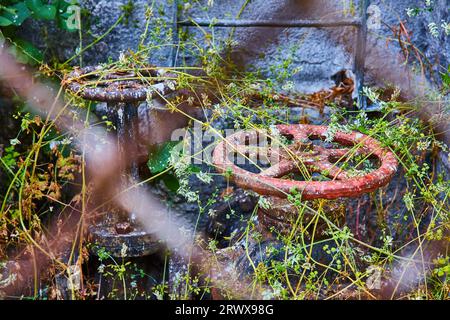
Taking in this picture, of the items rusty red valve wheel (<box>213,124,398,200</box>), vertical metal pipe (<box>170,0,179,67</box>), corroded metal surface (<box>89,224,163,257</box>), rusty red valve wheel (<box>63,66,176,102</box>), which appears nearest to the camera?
rusty red valve wheel (<box>213,124,398,200</box>)

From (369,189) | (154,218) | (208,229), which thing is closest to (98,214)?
(154,218)

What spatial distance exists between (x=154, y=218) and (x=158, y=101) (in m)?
0.58

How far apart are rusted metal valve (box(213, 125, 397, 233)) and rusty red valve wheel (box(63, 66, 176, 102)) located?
388 mm

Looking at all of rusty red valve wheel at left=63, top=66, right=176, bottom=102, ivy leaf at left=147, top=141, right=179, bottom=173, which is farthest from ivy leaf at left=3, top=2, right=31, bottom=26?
ivy leaf at left=147, top=141, right=179, bottom=173

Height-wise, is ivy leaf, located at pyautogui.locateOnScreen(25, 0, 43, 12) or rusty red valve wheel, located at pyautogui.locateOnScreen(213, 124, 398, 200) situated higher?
ivy leaf, located at pyautogui.locateOnScreen(25, 0, 43, 12)

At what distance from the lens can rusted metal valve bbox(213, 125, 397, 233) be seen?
6.11 feet

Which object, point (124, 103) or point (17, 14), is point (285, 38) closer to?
point (124, 103)

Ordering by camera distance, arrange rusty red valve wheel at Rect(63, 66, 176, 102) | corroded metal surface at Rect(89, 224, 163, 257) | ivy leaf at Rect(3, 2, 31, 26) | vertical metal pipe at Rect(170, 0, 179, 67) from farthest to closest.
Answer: vertical metal pipe at Rect(170, 0, 179, 67), ivy leaf at Rect(3, 2, 31, 26), corroded metal surface at Rect(89, 224, 163, 257), rusty red valve wheel at Rect(63, 66, 176, 102)

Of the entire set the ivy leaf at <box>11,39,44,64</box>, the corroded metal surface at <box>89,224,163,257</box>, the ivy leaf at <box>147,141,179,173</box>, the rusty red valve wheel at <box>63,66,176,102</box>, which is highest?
the ivy leaf at <box>11,39,44,64</box>

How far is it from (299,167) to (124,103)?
798mm

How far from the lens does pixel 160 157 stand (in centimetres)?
268

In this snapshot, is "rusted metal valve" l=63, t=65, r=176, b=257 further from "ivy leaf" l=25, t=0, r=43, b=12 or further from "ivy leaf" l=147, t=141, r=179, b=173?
"ivy leaf" l=25, t=0, r=43, b=12

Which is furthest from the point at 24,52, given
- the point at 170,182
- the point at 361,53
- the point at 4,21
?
the point at 361,53
